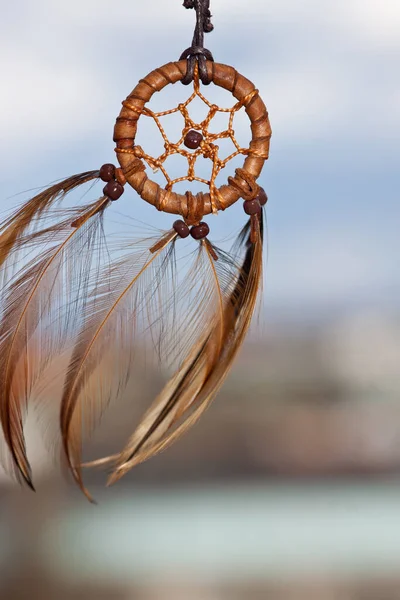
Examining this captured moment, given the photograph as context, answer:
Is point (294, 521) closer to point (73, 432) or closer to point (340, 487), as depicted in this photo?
point (340, 487)

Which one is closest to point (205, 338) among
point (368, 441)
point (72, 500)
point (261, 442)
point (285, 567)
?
point (72, 500)

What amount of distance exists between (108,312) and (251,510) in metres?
3.25

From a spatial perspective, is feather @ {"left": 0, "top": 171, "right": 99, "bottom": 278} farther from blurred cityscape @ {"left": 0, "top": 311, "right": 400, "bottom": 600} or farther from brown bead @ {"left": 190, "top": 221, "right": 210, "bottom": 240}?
blurred cityscape @ {"left": 0, "top": 311, "right": 400, "bottom": 600}

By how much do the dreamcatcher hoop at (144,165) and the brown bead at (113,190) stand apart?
0.04 feet

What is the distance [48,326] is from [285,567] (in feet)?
10.2

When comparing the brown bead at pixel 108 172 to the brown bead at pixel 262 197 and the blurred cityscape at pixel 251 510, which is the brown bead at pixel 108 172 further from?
the blurred cityscape at pixel 251 510

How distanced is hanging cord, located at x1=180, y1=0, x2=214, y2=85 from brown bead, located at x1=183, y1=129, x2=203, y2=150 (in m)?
0.05

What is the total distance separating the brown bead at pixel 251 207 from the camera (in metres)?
0.83

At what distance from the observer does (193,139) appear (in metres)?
0.81

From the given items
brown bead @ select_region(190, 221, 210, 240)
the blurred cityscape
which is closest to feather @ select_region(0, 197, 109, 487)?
brown bead @ select_region(190, 221, 210, 240)

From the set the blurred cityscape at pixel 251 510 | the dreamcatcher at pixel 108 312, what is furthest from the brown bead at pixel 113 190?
the blurred cityscape at pixel 251 510

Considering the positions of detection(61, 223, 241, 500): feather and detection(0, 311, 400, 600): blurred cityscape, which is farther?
detection(0, 311, 400, 600): blurred cityscape

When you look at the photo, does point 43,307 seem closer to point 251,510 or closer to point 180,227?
point 180,227

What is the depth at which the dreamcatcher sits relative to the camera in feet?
2.81
